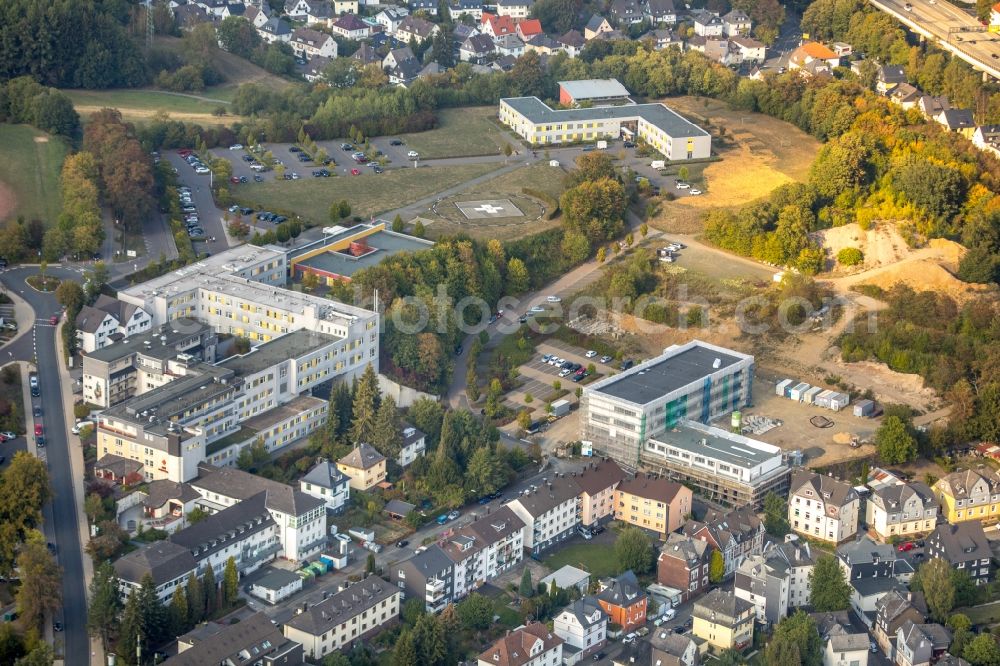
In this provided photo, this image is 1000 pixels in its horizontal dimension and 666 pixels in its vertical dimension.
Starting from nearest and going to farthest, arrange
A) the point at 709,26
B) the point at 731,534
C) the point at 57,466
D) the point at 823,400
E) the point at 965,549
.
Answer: the point at 965,549
the point at 731,534
the point at 57,466
the point at 823,400
the point at 709,26

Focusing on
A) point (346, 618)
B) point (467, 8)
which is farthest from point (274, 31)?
point (346, 618)

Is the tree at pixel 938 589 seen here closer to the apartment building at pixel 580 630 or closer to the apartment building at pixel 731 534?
the apartment building at pixel 731 534

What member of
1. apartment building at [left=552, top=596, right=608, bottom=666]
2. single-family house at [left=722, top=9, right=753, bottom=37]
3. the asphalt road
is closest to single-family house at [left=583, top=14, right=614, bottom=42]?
single-family house at [left=722, top=9, right=753, bottom=37]

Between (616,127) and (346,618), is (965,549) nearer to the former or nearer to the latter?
(346,618)

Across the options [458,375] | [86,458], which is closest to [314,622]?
[86,458]

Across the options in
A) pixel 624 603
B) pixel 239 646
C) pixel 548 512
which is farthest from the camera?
pixel 548 512

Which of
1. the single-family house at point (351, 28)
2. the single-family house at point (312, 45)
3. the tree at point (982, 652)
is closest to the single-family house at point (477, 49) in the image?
the single-family house at point (351, 28)

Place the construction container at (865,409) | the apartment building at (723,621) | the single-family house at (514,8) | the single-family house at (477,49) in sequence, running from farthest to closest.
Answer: the single-family house at (514,8) < the single-family house at (477,49) < the construction container at (865,409) < the apartment building at (723,621)

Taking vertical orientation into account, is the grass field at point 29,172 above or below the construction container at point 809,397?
above
